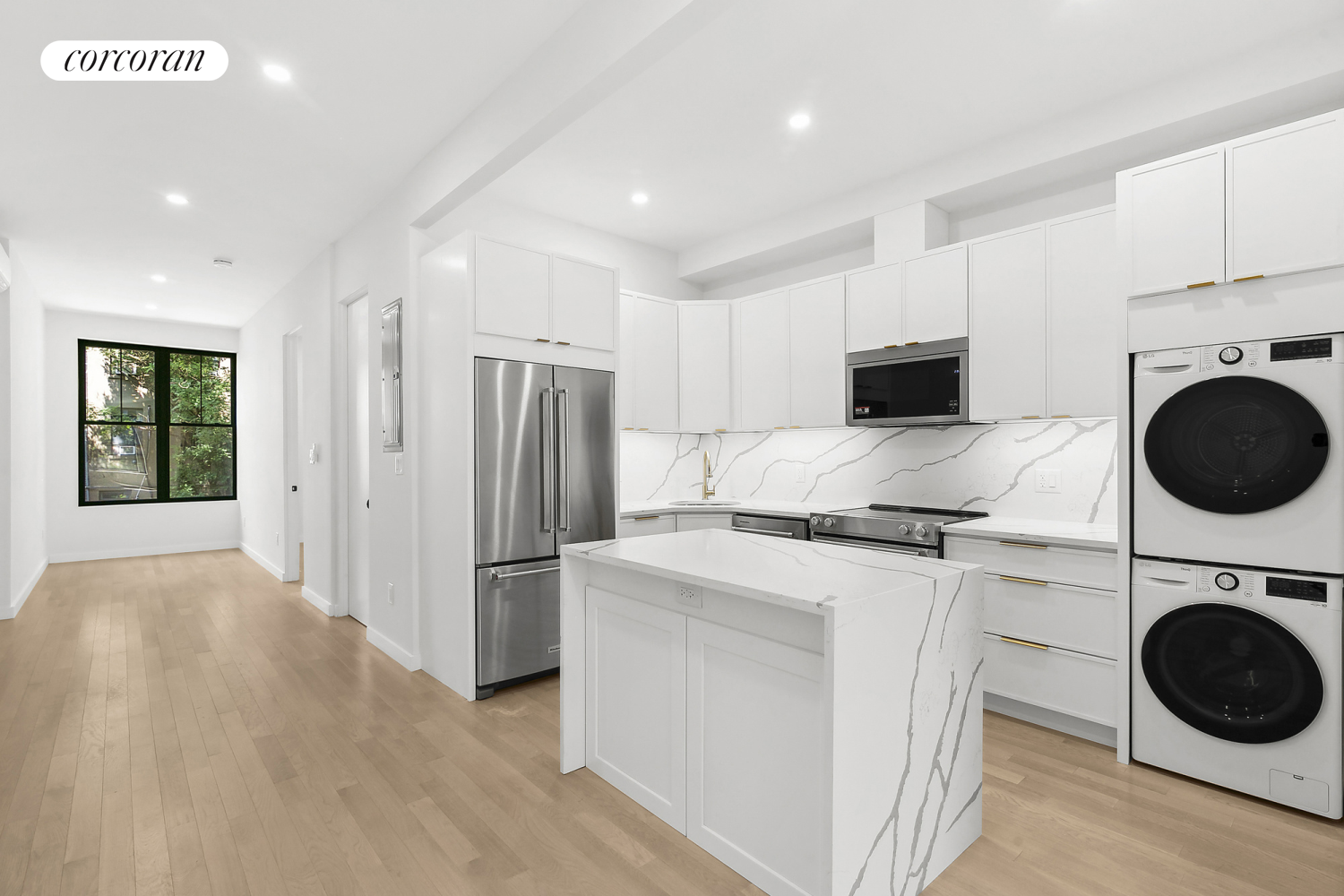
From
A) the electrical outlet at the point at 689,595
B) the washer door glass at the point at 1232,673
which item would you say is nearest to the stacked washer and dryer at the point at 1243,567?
the washer door glass at the point at 1232,673

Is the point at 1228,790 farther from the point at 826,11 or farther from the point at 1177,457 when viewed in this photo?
the point at 826,11

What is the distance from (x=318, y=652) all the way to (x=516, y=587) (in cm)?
164

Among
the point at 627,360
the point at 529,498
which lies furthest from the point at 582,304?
the point at 529,498

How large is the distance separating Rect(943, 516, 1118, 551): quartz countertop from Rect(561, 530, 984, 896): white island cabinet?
1.04 m

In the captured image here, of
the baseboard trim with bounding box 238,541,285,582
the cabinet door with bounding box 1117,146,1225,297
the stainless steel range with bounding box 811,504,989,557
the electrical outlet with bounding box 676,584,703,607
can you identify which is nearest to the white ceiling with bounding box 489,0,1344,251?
the cabinet door with bounding box 1117,146,1225,297

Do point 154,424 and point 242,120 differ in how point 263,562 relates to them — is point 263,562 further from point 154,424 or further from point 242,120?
point 242,120

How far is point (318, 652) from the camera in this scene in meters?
4.07

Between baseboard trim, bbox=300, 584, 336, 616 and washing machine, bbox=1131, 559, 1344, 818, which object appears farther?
baseboard trim, bbox=300, 584, 336, 616

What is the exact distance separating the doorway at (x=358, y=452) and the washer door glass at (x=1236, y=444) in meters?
4.67

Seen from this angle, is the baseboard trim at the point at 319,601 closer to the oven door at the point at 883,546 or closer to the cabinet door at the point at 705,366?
the cabinet door at the point at 705,366

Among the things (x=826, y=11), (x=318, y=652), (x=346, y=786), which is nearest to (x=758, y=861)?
(x=346, y=786)

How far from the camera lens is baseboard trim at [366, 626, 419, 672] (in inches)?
148

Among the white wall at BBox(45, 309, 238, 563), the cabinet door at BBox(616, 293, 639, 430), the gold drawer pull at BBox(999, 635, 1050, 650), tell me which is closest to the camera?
the gold drawer pull at BBox(999, 635, 1050, 650)

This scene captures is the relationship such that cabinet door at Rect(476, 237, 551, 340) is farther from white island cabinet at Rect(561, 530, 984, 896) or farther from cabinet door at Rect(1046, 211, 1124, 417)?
cabinet door at Rect(1046, 211, 1124, 417)
